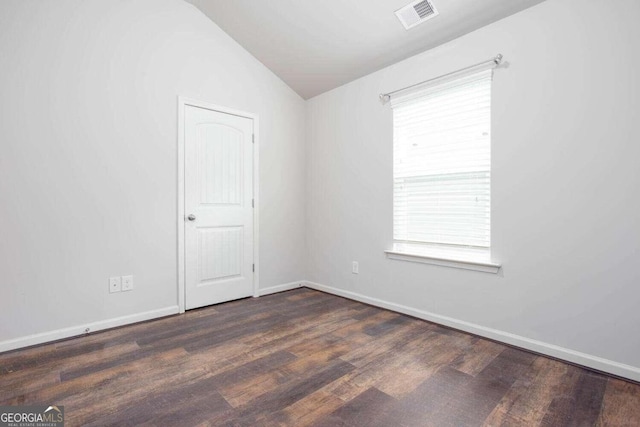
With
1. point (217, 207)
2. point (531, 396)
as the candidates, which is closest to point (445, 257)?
point (531, 396)

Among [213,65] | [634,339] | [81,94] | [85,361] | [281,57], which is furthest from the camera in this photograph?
[281,57]

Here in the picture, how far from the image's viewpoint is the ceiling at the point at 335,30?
2.50 meters

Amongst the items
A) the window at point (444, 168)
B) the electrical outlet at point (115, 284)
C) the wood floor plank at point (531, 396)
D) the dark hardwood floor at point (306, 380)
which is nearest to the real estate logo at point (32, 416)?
the dark hardwood floor at point (306, 380)

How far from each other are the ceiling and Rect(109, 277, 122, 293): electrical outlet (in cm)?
267

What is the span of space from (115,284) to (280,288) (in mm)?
1754

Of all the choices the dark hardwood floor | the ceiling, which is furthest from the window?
the dark hardwood floor

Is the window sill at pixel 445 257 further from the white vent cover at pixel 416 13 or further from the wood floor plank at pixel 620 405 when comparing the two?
the white vent cover at pixel 416 13

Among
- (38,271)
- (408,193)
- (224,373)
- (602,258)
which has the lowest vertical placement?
(224,373)

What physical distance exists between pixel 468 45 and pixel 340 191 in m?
1.84

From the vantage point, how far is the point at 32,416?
62.2 inches

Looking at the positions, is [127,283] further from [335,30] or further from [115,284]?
[335,30]

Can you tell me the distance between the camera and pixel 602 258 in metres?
2.02

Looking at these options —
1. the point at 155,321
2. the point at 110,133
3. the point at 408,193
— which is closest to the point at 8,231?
the point at 110,133

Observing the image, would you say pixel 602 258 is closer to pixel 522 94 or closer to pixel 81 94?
pixel 522 94
